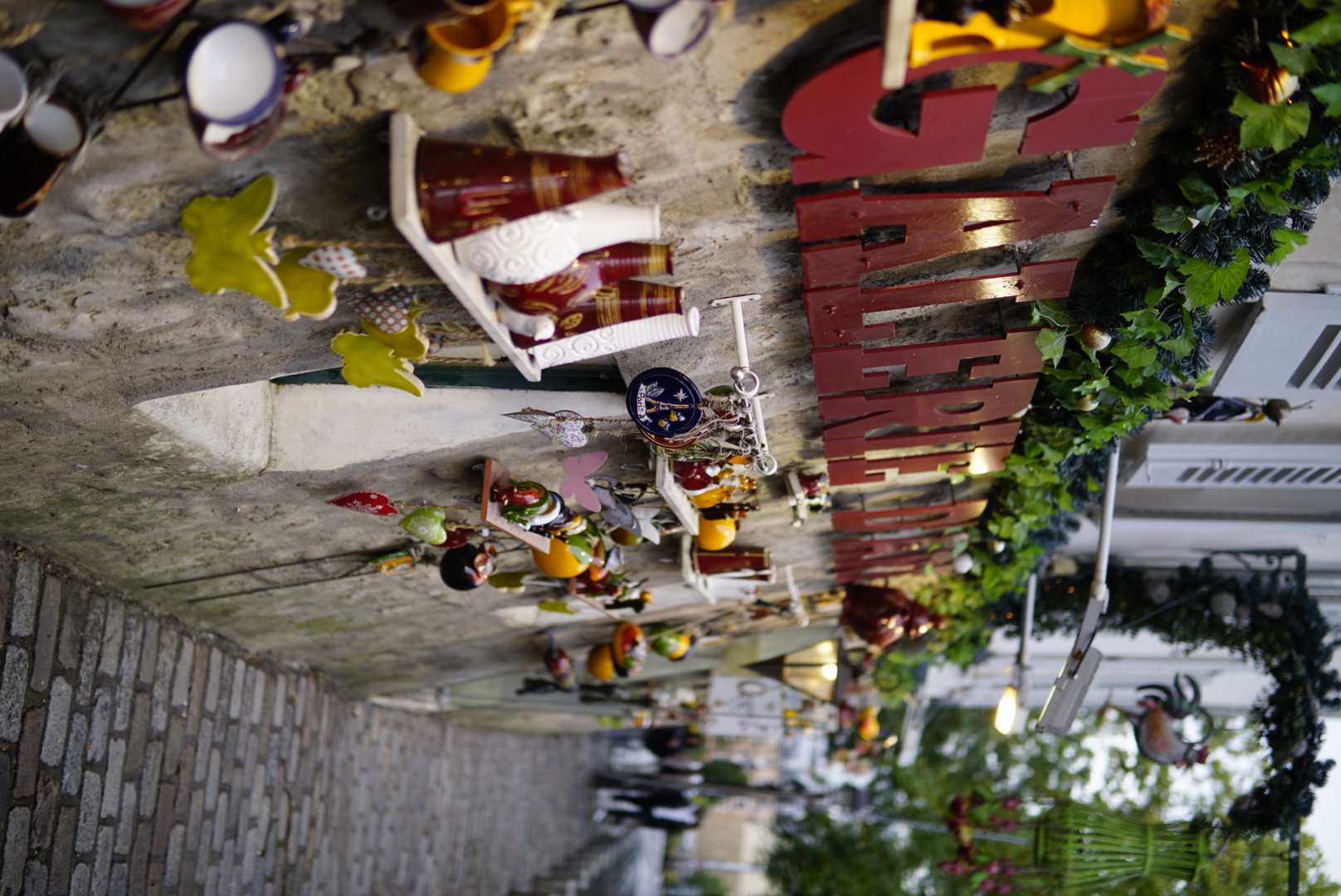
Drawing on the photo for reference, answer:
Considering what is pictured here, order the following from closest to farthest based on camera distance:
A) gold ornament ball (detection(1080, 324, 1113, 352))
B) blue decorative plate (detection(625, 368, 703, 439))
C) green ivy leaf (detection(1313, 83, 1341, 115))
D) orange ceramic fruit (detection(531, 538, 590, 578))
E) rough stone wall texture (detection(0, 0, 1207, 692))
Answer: rough stone wall texture (detection(0, 0, 1207, 692))
green ivy leaf (detection(1313, 83, 1341, 115))
blue decorative plate (detection(625, 368, 703, 439))
gold ornament ball (detection(1080, 324, 1113, 352))
orange ceramic fruit (detection(531, 538, 590, 578))

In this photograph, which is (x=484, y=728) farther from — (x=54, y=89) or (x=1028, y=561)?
(x=54, y=89)

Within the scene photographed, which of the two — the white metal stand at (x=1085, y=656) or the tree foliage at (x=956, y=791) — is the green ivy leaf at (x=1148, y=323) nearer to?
the white metal stand at (x=1085, y=656)

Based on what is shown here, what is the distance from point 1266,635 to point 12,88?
18.7 feet

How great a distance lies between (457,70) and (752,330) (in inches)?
49.6

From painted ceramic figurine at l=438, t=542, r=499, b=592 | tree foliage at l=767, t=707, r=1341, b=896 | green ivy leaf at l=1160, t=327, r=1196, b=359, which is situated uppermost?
green ivy leaf at l=1160, t=327, r=1196, b=359

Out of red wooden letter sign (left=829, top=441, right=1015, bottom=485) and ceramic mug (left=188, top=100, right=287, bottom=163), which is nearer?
ceramic mug (left=188, top=100, right=287, bottom=163)

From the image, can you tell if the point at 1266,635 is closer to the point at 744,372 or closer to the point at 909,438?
the point at 909,438

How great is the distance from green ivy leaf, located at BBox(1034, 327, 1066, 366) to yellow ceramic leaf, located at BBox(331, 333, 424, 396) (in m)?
1.65

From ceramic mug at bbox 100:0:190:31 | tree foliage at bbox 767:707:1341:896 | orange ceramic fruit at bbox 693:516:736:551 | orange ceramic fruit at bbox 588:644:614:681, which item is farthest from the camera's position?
tree foliage at bbox 767:707:1341:896

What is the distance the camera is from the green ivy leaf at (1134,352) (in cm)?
248

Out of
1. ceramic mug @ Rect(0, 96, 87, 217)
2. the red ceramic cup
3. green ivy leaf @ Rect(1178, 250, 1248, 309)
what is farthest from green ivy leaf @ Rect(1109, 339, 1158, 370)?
ceramic mug @ Rect(0, 96, 87, 217)

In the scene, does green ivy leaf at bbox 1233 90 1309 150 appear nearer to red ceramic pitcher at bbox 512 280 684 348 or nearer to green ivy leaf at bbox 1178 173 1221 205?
green ivy leaf at bbox 1178 173 1221 205

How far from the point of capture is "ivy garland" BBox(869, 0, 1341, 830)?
168cm

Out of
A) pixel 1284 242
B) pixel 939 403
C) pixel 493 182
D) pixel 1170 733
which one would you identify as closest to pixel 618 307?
pixel 493 182
